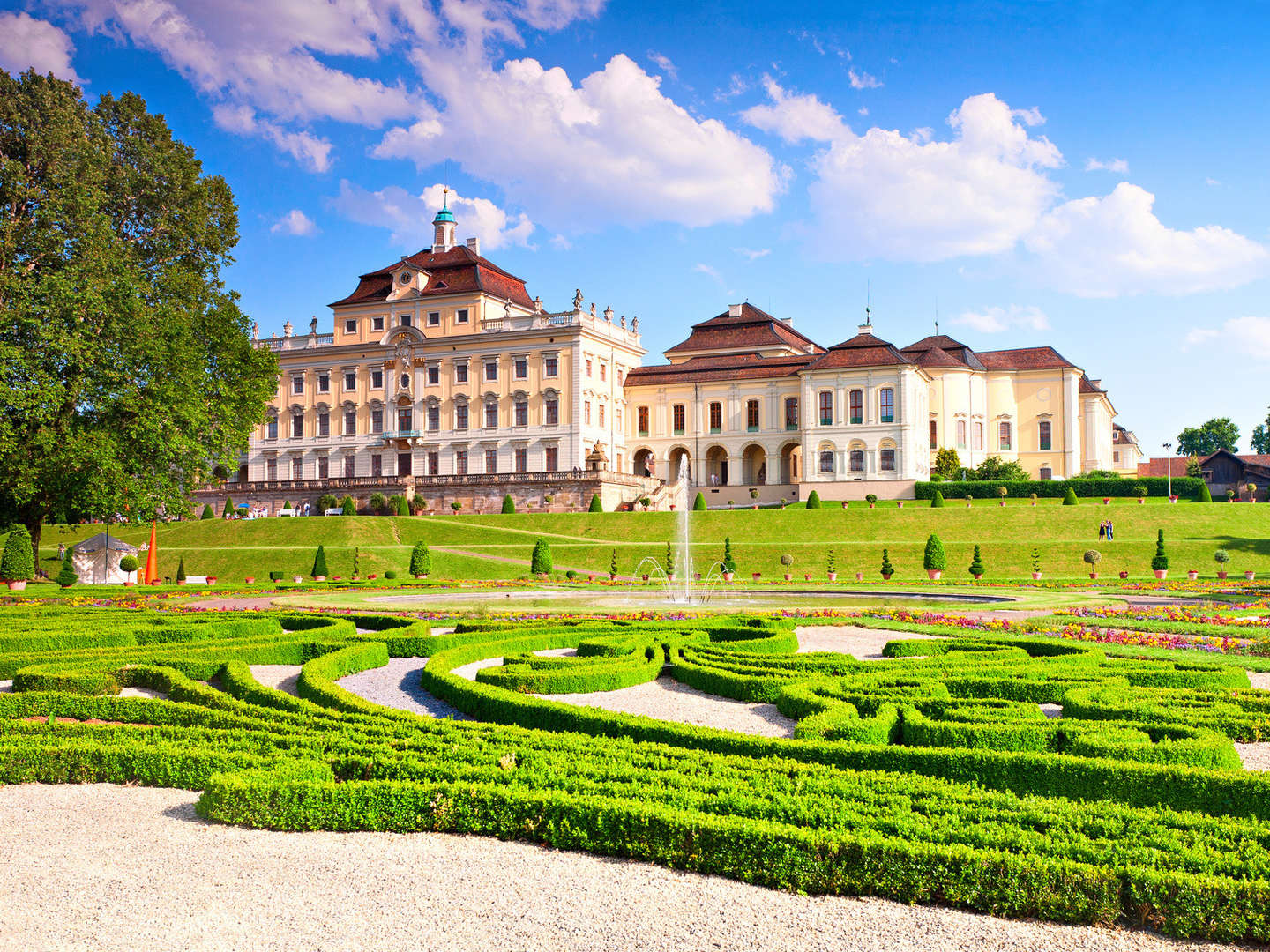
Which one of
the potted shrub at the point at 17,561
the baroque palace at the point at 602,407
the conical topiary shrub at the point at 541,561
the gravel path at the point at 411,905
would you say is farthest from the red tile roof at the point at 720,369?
the gravel path at the point at 411,905

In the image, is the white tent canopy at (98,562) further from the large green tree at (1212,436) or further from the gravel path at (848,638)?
the large green tree at (1212,436)

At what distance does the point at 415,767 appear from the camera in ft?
18.5

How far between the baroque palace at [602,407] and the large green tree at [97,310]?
28.6 metres

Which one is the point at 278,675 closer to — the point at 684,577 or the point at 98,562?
the point at 684,577

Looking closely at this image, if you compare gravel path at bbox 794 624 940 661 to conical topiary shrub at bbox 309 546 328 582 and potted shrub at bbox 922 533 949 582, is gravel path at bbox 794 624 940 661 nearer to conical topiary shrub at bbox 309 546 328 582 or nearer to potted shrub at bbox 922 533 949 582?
potted shrub at bbox 922 533 949 582

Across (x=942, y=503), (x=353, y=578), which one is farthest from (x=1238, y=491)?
(x=353, y=578)

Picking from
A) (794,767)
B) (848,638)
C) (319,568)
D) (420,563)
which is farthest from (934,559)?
(794,767)

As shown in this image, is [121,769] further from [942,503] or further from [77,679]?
[942,503]

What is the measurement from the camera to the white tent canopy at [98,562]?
29.9 metres

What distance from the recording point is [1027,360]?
59.9 meters

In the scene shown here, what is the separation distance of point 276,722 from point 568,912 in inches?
129

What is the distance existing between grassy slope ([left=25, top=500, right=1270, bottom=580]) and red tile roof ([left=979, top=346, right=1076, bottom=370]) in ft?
49.1

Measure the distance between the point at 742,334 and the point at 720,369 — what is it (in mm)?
4795

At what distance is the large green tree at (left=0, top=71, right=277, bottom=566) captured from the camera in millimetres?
21875
